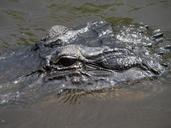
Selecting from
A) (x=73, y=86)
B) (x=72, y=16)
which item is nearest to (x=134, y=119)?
(x=73, y=86)

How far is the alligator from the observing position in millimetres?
4461

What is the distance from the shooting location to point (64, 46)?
4.68m

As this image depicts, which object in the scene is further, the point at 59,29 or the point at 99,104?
the point at 59,29

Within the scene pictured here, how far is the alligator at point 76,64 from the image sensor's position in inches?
176

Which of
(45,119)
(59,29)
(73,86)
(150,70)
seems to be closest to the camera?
(45,119)

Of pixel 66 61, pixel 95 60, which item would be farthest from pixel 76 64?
pixel 95 60

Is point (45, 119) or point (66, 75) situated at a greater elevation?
point (66, 75)


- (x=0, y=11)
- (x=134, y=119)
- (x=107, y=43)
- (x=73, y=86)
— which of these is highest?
(x=0, y=11)

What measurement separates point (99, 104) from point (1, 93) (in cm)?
111

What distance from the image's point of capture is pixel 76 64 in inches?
182

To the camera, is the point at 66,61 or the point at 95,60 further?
the point at 95,60

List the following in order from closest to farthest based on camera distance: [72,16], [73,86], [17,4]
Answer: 1. [73,86]
2. [72,16]
3. [17,4]

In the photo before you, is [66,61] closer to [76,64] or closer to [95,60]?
[76,64]

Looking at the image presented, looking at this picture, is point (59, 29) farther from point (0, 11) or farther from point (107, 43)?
point (0, 11)
